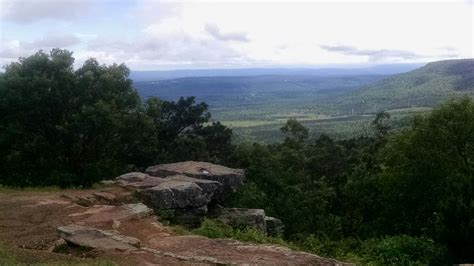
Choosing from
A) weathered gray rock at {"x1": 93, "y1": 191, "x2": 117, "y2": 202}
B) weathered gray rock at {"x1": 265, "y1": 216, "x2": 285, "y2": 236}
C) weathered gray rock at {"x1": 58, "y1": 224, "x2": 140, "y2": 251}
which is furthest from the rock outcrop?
weathered gray rock at {"x1": 265, "y1": 216, "x2": 285, "y2": 236}

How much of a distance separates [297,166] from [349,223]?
12437 millimetres

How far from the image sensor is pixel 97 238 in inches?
504

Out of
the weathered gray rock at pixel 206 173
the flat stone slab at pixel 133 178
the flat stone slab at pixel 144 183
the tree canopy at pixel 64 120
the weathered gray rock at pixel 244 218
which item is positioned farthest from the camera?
the tree canopy at pixel 64 120

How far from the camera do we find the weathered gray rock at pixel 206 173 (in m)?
20.9

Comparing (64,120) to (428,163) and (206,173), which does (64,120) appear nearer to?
(206,173)

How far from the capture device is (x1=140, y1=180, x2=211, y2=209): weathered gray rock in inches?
707

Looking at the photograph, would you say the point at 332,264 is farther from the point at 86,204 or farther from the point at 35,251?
the point at 86,204

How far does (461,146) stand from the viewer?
2369 cm

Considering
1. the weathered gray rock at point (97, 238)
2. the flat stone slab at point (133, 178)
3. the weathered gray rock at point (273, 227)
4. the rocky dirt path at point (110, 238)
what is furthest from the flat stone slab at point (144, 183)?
the weathered gray rock at point (97, 238)

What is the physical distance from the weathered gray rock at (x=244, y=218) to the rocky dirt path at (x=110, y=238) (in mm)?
2990

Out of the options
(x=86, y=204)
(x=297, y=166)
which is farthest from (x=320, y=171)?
(x=86, y=204)

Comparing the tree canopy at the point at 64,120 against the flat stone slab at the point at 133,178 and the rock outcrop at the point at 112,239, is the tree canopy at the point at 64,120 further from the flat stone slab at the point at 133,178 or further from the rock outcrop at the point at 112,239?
the rock outcrop at the point at 112,239

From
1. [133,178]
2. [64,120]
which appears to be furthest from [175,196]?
[64,120]

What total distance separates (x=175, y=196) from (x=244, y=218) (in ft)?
8.42
